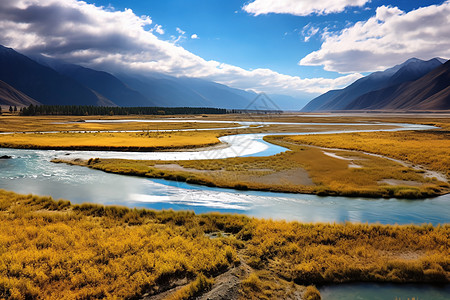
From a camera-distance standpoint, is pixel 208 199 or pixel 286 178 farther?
pixel 286 178

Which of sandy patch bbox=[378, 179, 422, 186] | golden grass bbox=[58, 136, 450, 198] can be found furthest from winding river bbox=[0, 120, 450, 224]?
sandy patch bbox=[378, 179, 422, 186]

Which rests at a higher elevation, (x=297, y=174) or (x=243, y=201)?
(x=297, y=174)

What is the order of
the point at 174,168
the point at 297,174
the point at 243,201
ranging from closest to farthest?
1. the point at 243,201
2. the point at 297,174
3. the point at 174,168

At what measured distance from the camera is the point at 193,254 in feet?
42.6

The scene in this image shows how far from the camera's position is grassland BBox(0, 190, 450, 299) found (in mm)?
10688

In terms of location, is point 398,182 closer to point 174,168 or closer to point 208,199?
point 208,199

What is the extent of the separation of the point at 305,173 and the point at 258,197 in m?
10.6

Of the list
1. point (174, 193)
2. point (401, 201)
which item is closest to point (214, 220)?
point (174, 193)

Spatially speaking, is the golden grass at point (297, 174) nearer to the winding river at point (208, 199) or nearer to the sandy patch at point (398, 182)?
the sandy patch at point (398, 182)

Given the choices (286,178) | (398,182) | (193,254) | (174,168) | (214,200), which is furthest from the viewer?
(174,168)

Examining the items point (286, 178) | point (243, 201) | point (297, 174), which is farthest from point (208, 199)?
point (297, 174)

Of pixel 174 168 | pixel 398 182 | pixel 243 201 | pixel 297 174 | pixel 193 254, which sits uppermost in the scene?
pixel 174 168

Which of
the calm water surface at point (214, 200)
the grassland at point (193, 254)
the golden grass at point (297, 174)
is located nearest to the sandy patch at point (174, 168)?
the golden grass at point (297, 174)

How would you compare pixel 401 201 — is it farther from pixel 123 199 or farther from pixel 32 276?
pixel 32 276
